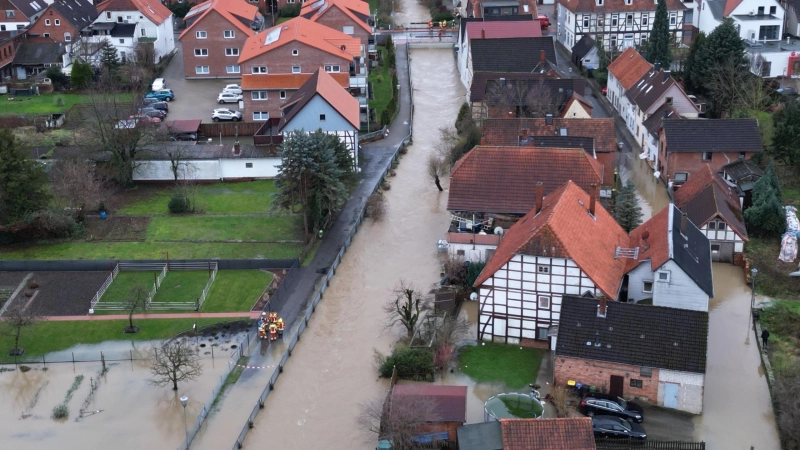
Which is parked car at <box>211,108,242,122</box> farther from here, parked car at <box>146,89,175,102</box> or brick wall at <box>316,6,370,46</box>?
brick wall at <box>316,6,370,46</box>

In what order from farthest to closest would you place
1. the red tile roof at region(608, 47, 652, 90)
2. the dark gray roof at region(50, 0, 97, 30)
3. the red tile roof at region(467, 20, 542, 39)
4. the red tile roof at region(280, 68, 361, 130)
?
the dark gray roof at region(50, 0, 97, 30) → the red tile roof at region(467, 20, 542, 39) → the red tile roof at region(608, 47, 652, 90) → the red tile roof at region(280, 68, 361, 130)

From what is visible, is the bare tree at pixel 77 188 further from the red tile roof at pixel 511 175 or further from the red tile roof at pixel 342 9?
the red tile roof at pixel 342 9

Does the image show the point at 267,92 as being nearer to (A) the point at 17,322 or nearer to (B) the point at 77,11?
(B) the point at 77,11

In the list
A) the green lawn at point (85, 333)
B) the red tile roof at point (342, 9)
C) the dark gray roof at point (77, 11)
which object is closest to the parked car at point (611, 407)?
the green lawn at point (85, 333)

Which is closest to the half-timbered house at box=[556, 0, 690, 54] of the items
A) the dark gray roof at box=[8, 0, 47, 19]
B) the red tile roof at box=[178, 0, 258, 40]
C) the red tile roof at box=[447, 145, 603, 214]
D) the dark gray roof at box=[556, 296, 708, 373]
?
the red tile roof at box=[178, 0, 258, 40]

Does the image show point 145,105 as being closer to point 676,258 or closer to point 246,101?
point 246,101
